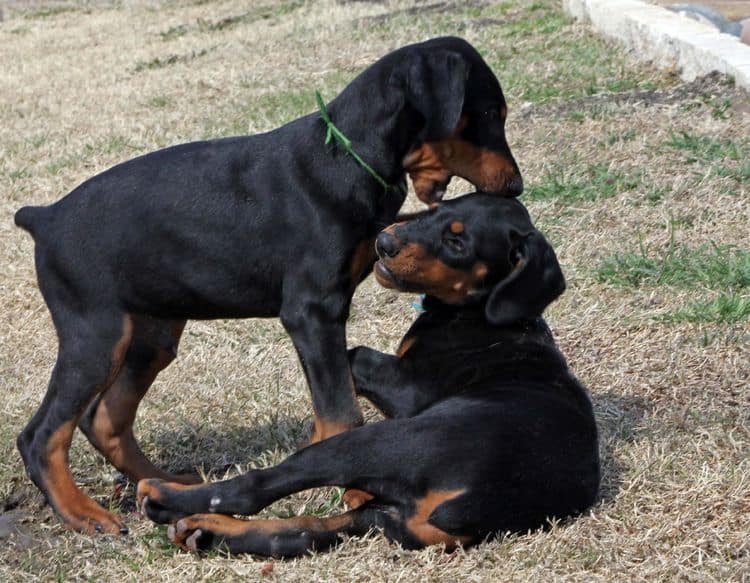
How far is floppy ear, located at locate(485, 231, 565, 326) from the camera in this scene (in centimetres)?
416

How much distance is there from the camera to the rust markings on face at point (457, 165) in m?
4.25

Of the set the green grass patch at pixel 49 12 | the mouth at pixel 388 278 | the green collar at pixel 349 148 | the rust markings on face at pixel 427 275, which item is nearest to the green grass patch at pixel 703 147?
the rust markings on face at pixel 427 275

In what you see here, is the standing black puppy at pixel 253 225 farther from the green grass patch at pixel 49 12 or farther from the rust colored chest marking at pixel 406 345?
the green grass patch at pixel 49 12

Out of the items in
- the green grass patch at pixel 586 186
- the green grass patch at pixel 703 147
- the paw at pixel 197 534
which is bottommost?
the green grass patch at pixel 586 186

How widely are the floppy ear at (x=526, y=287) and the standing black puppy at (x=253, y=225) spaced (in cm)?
28

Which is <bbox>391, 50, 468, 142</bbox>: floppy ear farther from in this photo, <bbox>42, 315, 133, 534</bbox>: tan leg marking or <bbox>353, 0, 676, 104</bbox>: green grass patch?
<bbox>353, 0, 676, 104</bbox>: green grass patch

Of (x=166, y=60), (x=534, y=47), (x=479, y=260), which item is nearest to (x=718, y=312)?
(x=479, y=260)

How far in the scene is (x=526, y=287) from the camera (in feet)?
13.7

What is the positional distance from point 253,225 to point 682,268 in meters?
2.52

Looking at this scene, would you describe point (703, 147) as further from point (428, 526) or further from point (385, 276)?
point (428, 526)

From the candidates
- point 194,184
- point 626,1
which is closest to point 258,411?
point 194,184

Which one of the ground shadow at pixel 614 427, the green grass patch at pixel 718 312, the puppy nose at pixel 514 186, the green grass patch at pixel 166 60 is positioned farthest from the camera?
the green grass patch at pixel 166 60

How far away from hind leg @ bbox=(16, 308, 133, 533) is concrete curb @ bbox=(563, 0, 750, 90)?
213 inches

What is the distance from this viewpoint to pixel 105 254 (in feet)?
14.2
